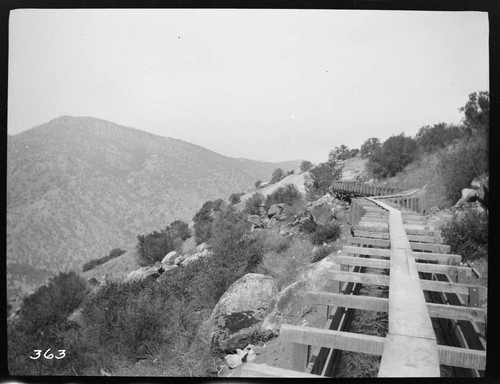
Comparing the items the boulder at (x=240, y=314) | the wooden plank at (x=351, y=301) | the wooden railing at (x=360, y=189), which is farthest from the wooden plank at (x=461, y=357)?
the wooden railing at (x=360, y=189)

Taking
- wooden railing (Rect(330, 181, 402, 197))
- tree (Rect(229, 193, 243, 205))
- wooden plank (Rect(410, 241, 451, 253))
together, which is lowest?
wooden plank (Rect(410, 241, 451, 253))

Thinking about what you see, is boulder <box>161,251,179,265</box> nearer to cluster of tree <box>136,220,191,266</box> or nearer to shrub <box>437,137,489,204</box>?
cluster of tree <box>136,220,191,266</box>

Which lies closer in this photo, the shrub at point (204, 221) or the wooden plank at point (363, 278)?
the wooden plank at point (363, 278)

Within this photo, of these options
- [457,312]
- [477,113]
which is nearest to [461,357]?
[457,312]

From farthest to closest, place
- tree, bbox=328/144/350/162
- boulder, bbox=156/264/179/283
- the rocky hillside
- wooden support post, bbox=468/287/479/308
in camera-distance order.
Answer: boulder, bbox=156/264/179/283 → tree, bbox=328/144/350/162 → the rocky hillside → wooden support post, bbox=468/287/479/308

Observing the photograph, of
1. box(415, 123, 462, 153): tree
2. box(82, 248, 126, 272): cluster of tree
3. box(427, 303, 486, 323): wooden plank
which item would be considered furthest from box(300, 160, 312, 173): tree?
box(82, 248, 126, 272): cluster of tree

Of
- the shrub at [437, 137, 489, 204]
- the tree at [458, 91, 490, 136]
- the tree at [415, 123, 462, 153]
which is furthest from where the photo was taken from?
the tree at [415, 123, 462, 153]

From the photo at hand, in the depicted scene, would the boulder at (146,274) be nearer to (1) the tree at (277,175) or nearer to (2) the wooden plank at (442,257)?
(1) the tree at (277,175)
